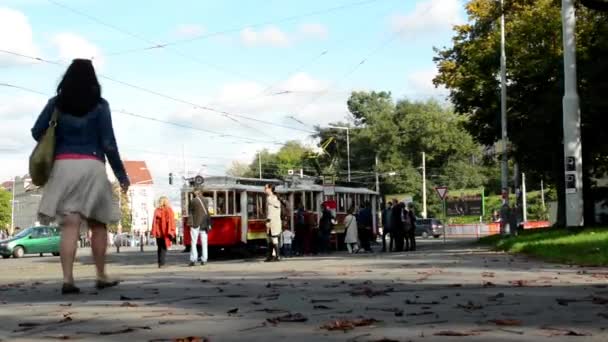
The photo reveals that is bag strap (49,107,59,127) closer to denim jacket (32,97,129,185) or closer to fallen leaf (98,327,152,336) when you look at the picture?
denim jacket (32,97,129,185)

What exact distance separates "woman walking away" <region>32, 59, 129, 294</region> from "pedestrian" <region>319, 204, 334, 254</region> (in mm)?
24056

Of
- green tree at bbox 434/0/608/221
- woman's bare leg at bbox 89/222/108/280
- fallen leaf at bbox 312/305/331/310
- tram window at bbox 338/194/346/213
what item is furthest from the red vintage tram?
fallen leaf at bbox 312/305/331/310

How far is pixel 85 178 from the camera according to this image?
28.7 feet

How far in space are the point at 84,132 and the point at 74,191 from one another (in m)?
0.56

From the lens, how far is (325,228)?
33.1 m

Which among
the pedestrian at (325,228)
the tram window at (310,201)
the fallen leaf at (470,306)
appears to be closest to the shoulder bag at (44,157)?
the fallen leaf at (470,306)

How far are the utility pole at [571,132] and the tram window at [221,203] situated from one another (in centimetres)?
1163

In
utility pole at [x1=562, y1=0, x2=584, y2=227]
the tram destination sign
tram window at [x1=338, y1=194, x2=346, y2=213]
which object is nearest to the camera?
utility pole at [x1=562, y1=0, x2=584, y2=227]

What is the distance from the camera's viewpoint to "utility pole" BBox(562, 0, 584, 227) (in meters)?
24.0

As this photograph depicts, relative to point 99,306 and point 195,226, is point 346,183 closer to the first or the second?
point 195,226

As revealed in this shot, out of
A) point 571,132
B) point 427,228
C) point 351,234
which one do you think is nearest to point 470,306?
point 571,132

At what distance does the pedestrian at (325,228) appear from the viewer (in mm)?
33031

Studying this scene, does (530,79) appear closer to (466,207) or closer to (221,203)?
(221,203)

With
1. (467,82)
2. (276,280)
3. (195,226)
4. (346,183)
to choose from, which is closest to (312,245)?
(346,183)
